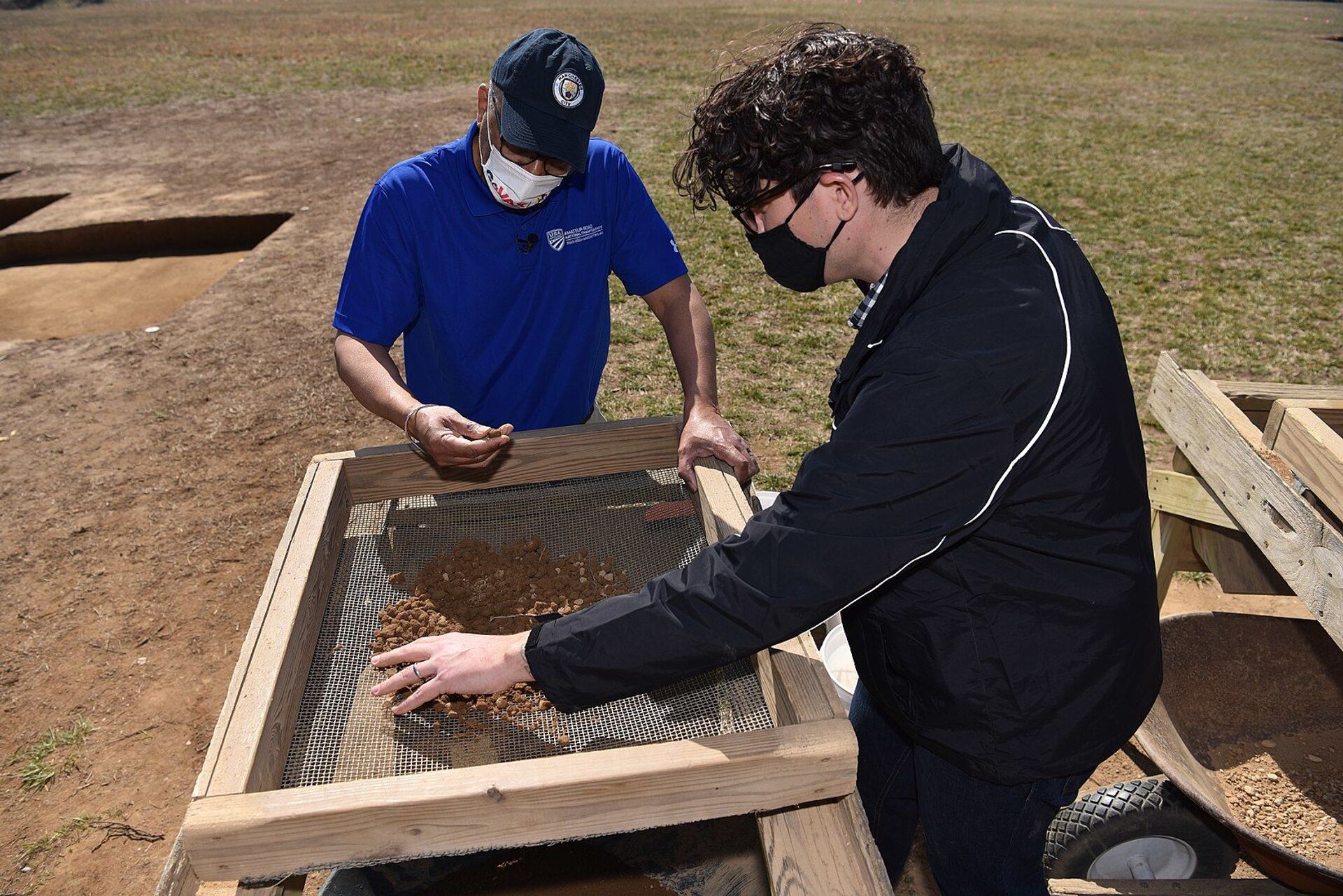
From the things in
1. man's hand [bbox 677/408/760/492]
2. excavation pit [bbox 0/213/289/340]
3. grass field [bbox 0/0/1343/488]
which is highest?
man's hand [bbox 677/408/760/492]

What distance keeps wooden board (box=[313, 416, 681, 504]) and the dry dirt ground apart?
1.51m

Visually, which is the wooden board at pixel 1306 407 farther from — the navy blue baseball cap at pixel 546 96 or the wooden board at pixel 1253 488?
the navy blue baseball cap at pixel 546 96

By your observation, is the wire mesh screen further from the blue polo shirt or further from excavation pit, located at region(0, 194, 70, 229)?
excavation pit, located at region(0, 194, 70, 229)

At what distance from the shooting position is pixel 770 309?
684 cm

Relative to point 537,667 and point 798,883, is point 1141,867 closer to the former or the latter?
point 798,883

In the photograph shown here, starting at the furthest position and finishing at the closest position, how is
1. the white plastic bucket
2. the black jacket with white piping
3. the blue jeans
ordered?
the white plastic bucket < the blue jeans < the black jacket with white piping

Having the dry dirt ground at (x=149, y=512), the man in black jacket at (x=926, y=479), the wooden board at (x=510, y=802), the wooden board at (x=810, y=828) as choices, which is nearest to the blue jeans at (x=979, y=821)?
the man in black jacket at (x=926, y=479)

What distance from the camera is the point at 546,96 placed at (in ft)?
7.08

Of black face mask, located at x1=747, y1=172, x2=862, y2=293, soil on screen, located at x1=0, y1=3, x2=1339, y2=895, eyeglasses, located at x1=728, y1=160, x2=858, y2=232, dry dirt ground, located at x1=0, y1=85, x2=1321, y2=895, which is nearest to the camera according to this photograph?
eyeglasses, located at x1=728, y1=160, x2=858, y2=232

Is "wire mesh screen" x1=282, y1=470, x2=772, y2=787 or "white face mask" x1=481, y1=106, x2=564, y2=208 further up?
"white face mask" x1=481, y1=106, x2=564, y2=208

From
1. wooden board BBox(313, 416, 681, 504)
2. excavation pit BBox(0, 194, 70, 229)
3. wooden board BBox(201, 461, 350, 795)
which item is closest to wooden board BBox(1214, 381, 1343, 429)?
wooden board BBox(313, 416, 681, 504)

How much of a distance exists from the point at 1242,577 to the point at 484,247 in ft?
8.25

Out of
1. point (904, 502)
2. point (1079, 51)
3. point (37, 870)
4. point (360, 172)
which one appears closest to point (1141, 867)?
point (904, 502)

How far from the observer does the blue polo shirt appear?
2.32 metres
